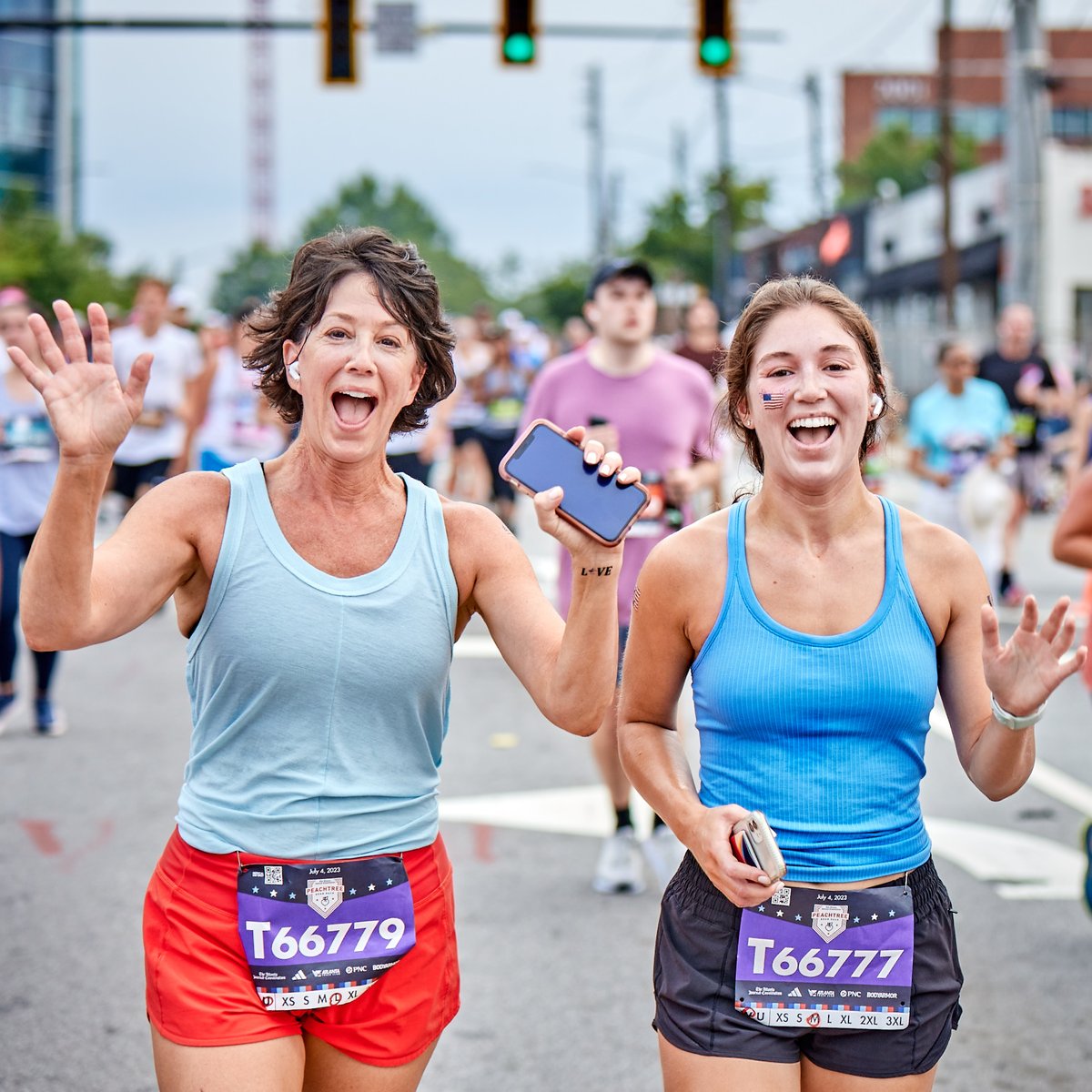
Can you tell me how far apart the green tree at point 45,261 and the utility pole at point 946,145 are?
76.0 feet

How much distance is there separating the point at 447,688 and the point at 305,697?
1.07 feet

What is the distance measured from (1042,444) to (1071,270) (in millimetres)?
26491

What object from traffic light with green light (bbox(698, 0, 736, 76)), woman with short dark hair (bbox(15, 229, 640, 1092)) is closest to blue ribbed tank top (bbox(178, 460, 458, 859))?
woman with short dark hair (bbox(15, 229, 640, 1092))

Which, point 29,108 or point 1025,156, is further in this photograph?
point 29,108

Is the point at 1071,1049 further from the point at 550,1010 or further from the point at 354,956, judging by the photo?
the point at 354,956

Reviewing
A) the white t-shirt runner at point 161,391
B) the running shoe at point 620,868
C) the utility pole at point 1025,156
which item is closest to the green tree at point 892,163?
the utility pole at point 1025,156

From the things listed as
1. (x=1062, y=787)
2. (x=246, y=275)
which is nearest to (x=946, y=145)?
(x=1062, y=787)

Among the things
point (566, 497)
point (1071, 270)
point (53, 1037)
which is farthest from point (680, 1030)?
point (1071, 270)

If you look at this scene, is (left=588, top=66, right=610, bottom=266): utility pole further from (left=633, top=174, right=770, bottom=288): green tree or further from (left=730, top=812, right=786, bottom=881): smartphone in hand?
(left=730, top=812, right=786, bottom=881): smartphone in hand

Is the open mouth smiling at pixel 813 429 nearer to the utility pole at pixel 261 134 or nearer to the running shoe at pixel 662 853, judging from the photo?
the running shoe at pixel 662 853

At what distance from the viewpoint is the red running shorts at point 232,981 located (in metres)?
2.75

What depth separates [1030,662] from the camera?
276 cm

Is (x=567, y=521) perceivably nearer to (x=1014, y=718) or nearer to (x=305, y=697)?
(x=305, y=697)

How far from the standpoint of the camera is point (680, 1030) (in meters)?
2.88
